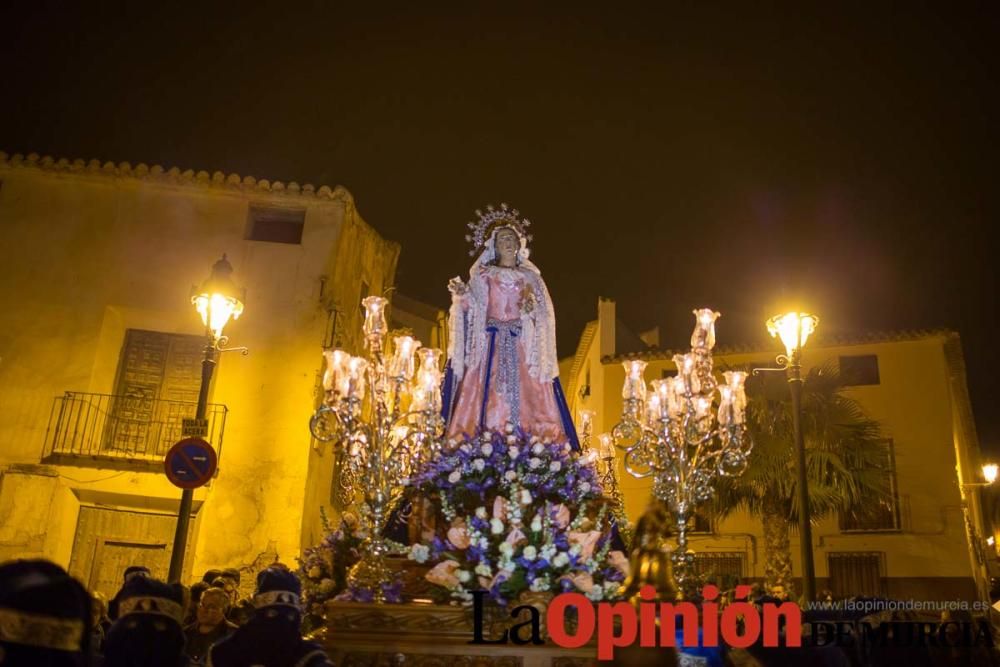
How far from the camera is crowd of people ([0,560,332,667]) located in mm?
3664

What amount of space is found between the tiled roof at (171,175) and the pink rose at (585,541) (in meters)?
13.3

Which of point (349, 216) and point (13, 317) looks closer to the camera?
point (13, 317)

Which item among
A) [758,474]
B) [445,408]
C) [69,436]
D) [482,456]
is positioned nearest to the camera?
[482,456]

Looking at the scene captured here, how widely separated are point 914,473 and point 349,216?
17.5 meters

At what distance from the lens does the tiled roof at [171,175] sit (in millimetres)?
17812

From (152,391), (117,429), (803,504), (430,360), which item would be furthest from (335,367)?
(117,429)

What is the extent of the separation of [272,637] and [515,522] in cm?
226

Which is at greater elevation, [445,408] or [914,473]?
[914,473]

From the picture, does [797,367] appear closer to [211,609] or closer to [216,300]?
[216,300]

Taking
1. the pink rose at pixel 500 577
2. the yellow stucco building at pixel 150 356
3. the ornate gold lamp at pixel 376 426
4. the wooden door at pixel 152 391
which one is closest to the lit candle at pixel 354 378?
the ornate gold lamp at pixel 376 426

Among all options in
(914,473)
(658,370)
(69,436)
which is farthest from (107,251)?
(914,473)

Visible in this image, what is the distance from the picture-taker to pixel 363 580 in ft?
21.9

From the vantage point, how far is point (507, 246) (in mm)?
9812

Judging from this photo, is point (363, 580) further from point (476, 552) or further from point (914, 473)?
point (914, 473)
